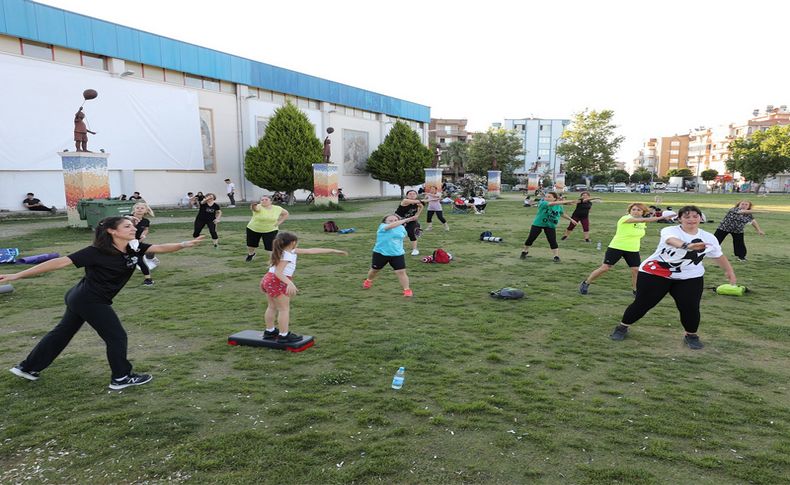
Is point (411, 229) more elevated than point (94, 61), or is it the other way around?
point (94, 61)

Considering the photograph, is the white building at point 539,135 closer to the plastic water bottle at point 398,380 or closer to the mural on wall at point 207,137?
the mural on wall at point 207,137

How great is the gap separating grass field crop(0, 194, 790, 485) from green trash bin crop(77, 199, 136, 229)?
9087 millimetres

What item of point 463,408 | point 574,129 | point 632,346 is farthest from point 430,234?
point 574,129


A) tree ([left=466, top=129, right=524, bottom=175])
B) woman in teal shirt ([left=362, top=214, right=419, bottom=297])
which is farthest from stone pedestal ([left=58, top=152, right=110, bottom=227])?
tree ([left=466, top=129, right=524, bottom=175])

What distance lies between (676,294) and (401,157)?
125 feet

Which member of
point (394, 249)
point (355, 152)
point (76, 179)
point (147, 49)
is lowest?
point (394, 249)

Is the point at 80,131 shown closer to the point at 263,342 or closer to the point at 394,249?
the point at 394,249

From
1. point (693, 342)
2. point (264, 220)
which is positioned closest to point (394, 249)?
point (264, 220)

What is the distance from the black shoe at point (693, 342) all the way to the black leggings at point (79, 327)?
243 inches

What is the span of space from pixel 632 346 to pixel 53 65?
93.1 ft

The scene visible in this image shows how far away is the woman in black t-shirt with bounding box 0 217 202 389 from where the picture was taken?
422 cm

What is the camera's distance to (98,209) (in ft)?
54.6

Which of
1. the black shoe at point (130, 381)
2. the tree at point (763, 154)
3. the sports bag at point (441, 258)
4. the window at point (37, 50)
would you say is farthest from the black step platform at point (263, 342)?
the tree at point (763, 154)

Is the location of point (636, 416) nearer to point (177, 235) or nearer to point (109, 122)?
point (177, 235)
